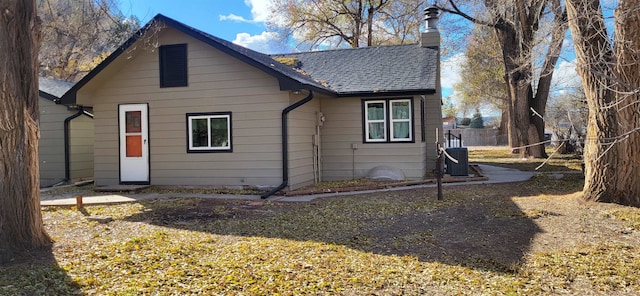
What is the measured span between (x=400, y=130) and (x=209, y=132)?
15.0 ft

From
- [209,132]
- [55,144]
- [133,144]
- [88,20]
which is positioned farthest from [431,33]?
[55,144]

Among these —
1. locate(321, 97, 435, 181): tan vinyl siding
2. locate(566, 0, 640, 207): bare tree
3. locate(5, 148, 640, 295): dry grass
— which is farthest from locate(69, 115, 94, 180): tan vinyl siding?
locate(566, 0, 640, 207): bare tree

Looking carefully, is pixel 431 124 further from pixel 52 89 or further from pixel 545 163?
pixel 52 89

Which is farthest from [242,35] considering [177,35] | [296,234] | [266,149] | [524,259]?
[524,259]

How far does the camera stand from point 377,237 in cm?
557

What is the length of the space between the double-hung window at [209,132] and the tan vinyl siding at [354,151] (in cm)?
271

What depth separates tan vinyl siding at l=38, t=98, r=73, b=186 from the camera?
1247 cm

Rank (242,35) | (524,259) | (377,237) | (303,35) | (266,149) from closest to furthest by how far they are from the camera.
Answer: (524,259) → (377,237) → (266,149) → (242,35) → (303,35)

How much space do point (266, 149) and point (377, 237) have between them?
15.2 ft

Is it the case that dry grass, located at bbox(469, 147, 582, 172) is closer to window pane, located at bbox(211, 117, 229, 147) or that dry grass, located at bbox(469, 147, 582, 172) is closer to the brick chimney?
the brick chimney

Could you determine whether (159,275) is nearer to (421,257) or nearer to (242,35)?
(421,257)

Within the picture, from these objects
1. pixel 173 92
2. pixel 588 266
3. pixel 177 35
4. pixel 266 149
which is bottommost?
pixel 588 266

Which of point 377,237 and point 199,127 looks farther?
point 199,127

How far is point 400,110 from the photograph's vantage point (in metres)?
11.0
